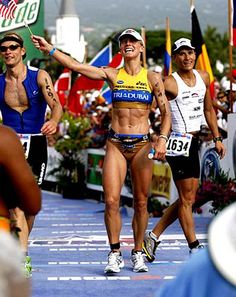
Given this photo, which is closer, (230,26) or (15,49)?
(15,49)

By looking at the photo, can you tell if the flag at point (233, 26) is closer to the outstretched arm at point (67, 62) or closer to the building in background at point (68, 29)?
the outstretched arm at point (67, 62)

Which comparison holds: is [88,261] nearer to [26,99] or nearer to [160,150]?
[160,150]

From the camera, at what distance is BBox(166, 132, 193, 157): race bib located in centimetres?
923

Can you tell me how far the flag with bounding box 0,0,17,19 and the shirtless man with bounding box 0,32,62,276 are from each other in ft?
7.44

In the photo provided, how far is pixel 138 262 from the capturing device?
8766 millimetres

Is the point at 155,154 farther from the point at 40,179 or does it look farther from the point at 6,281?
the point at 6,281

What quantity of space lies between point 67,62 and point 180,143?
1332mm

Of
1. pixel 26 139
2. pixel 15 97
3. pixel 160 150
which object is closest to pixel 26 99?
pixel 15 97

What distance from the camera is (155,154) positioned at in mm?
8516

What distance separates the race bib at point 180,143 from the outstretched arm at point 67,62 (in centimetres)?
94

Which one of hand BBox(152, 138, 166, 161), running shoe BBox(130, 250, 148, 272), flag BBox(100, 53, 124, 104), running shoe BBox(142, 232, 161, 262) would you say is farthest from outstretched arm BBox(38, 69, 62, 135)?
flag BBox(100, 53, 124, 104)

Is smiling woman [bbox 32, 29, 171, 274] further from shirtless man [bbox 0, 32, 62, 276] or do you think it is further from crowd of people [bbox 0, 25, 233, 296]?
shirtless man [bbox 0, 32, 62, 276]

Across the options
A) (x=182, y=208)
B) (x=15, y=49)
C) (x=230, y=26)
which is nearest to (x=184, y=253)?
(x=182, y=208)

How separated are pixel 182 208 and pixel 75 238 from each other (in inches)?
112
